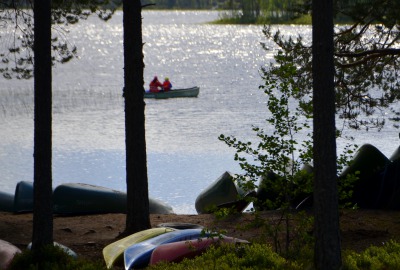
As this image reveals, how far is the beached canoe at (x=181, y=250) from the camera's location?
8727 millimetres

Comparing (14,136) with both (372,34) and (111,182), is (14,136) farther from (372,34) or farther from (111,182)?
(372,34)

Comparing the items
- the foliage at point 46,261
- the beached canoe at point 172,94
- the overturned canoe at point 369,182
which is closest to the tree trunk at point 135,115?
the foliage at point 46,261

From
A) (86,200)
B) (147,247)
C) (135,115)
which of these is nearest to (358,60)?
(135,115)

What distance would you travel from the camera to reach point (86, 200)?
1386 cm

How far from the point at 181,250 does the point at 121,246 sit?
1.14 m

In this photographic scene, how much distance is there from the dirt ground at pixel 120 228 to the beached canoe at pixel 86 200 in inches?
13.9

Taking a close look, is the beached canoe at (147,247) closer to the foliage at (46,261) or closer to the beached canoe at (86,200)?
the foliage at (46,261)

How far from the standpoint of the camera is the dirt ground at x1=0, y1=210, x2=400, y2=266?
424 inches

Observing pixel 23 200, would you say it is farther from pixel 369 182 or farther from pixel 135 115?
pixel 369 182

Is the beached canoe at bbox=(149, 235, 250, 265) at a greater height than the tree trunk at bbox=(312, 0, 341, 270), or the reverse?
the tree trunk at bbox=(312, 0, 341, 270)

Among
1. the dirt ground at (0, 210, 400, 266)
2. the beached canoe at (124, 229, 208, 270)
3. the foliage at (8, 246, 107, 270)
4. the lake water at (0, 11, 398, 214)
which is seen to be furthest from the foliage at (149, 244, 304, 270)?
the lake water at (0, 11, 398, 214)

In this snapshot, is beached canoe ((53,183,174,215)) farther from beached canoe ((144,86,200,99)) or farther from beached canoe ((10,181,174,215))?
beached canoe ((144,86,200,99))

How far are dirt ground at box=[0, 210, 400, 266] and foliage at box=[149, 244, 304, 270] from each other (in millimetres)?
1897

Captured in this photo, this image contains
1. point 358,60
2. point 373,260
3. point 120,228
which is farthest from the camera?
point 358,60
